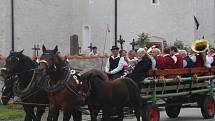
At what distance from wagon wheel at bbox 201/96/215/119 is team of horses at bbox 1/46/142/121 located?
3.25 m

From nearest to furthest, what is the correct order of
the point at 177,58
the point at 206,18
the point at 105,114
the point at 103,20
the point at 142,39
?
the point at 105,114 < the point at 177,58 < the point at 142,39 < the point at 103,20 < the point at 206,18

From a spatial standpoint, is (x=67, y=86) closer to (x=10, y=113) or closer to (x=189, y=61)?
(x=189, y=61)

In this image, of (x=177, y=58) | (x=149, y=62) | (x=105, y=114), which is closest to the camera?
(x=105, y=114)

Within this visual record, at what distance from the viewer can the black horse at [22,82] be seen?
1283 centimetres

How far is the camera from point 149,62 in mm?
14172

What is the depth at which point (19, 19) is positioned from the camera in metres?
33.6

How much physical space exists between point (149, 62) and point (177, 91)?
1.69 meters

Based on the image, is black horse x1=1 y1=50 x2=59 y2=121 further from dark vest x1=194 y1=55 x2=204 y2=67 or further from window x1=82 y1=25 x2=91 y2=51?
window x1=82 y1=25 x2=91 y2=51

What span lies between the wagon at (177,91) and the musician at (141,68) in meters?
0.19

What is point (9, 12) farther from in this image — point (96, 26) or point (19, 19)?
point (96, 26)

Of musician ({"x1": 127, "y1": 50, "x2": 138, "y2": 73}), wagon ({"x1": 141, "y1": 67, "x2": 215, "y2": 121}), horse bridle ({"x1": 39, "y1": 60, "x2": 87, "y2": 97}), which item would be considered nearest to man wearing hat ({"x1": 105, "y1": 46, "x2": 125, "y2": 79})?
musician ({"x1": 127, "y1": 50, "x2": 138, "y2": 73})

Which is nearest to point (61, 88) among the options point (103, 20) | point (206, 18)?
point (103, 20)

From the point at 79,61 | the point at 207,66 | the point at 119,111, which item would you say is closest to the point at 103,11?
the point at 79,61

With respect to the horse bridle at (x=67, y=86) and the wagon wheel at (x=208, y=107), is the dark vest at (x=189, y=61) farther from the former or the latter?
the horse bridle at (x=67, y=86)
